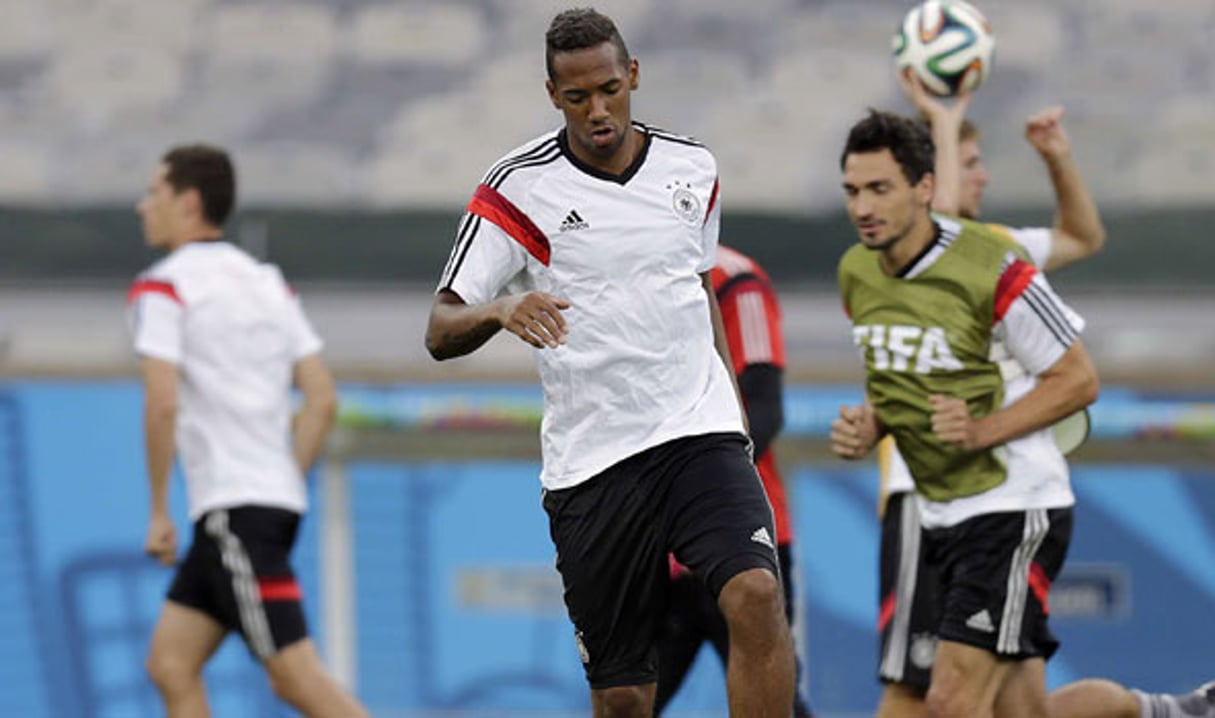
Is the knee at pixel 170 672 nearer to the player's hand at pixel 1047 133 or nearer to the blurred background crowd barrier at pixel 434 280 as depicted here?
the blurred background crowd barrier at pixel 434 280

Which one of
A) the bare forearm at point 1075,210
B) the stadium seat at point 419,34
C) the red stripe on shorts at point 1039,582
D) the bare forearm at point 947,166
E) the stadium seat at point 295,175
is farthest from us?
the stadium seat at point 419,34

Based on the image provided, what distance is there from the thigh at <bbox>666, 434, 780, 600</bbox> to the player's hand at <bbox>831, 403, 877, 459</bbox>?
1.00 metres

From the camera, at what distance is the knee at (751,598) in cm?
507

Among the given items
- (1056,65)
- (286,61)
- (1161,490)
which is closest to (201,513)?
(1161,490)

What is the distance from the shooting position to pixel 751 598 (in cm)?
507

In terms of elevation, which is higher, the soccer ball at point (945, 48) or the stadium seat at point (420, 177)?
the soccer ball at point (945, 48)

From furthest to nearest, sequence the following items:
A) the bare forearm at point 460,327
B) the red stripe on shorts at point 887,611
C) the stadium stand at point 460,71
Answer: the stadium stand at point 460,71, the red stripe on shorts at point 887,611, the bare forearm at point 460,327

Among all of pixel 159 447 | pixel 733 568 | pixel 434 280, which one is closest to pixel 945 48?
pixel 159 447

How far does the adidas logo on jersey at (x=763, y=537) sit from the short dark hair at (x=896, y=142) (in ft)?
5.17

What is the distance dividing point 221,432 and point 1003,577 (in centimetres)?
296

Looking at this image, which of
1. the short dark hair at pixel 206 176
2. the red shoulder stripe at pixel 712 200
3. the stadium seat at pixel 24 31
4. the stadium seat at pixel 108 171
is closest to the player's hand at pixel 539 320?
the red shoulder stripe at pixel 712 200

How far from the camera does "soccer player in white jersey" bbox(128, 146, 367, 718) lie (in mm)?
7707

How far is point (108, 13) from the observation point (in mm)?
13250

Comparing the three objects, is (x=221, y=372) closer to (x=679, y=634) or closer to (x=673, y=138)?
(x=679, y=634)
